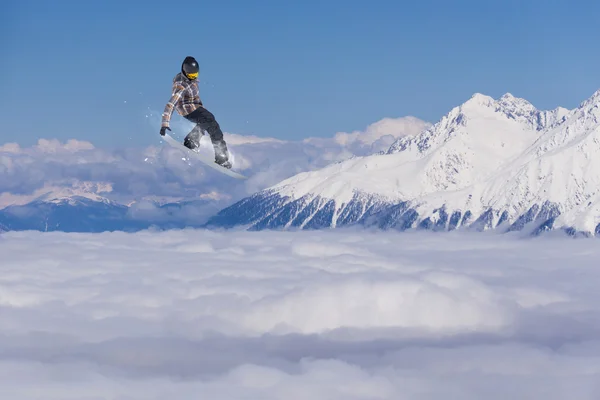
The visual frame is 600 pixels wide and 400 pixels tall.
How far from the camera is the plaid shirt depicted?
41906 mm

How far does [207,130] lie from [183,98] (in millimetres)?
2641

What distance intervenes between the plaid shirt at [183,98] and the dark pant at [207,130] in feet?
1.29

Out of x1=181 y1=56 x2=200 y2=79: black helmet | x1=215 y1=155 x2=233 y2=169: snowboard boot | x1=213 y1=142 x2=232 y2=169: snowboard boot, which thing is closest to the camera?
x1=181 y1=56 x2=200 y2=79: black helmet

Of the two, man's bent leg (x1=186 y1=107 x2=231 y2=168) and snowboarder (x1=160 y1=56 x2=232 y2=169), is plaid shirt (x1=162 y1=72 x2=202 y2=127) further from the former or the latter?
man's bent leg (x1=186 y1=107 x2=231 y2=168)

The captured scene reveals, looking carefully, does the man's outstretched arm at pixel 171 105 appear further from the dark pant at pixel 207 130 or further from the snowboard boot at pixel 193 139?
the snowboard boot at pixel 193 139

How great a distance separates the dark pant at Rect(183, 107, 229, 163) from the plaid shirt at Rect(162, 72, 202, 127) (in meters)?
0.39

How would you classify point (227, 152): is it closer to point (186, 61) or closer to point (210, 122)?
point (210, 122)

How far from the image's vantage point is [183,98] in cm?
4244

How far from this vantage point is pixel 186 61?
4025 centimetres

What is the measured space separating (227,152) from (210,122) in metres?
4.43

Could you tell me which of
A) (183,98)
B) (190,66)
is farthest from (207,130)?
(190,66)

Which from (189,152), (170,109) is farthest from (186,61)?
(189,152)

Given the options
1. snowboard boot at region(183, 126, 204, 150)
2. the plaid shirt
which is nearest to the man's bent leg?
the plaid shirt

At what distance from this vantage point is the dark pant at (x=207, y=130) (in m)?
42.7
